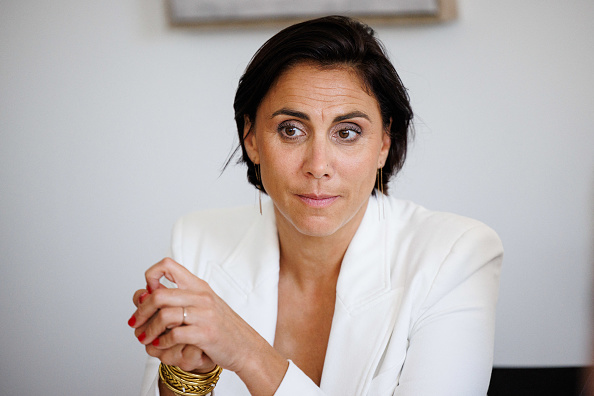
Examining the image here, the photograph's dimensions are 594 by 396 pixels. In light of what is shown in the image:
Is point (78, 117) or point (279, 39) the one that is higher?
point (78, 117)

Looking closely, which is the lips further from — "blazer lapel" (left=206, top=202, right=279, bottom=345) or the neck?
"blazer lapel" (left=206, top=202, right=279, bottom=345)

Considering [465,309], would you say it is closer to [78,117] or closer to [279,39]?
[279,39]

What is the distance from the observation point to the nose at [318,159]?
1.46 meters

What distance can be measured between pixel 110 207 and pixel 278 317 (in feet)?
4.14

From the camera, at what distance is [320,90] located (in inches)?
Result: 59.4

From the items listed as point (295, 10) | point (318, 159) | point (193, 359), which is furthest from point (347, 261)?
point (295, 10)

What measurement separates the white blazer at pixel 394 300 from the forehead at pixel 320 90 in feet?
1.09

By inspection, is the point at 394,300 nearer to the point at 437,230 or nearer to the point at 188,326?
the point at 437,230

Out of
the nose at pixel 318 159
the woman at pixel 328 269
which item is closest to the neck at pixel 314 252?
the woman at pixel 328 269

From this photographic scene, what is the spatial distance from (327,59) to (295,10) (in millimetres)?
974

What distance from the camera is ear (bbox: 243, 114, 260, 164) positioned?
1.70 metres

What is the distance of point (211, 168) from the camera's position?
104 inches

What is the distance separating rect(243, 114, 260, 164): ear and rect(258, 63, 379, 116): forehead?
140 mm

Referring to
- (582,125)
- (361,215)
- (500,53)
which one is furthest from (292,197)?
(582,125)
